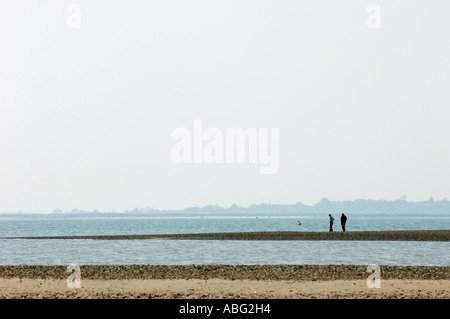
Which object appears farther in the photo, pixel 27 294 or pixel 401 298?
pixel 27 294

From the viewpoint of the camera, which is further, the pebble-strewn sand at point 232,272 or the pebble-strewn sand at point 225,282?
the pebble-strewn sand at point 232,272

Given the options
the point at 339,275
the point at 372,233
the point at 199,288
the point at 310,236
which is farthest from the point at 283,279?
the point at 372,233

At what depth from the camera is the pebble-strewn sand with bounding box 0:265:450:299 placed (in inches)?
925

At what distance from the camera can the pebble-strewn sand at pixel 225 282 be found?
77.0 ft

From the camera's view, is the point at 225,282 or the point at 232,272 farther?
the point at 232,272

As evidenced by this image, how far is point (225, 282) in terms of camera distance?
27703mm

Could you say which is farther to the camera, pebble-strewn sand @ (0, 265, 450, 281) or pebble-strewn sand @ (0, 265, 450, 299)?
pebble-strewn sand @ (0, 265, 450, 281)

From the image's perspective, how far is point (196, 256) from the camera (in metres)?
45.6
